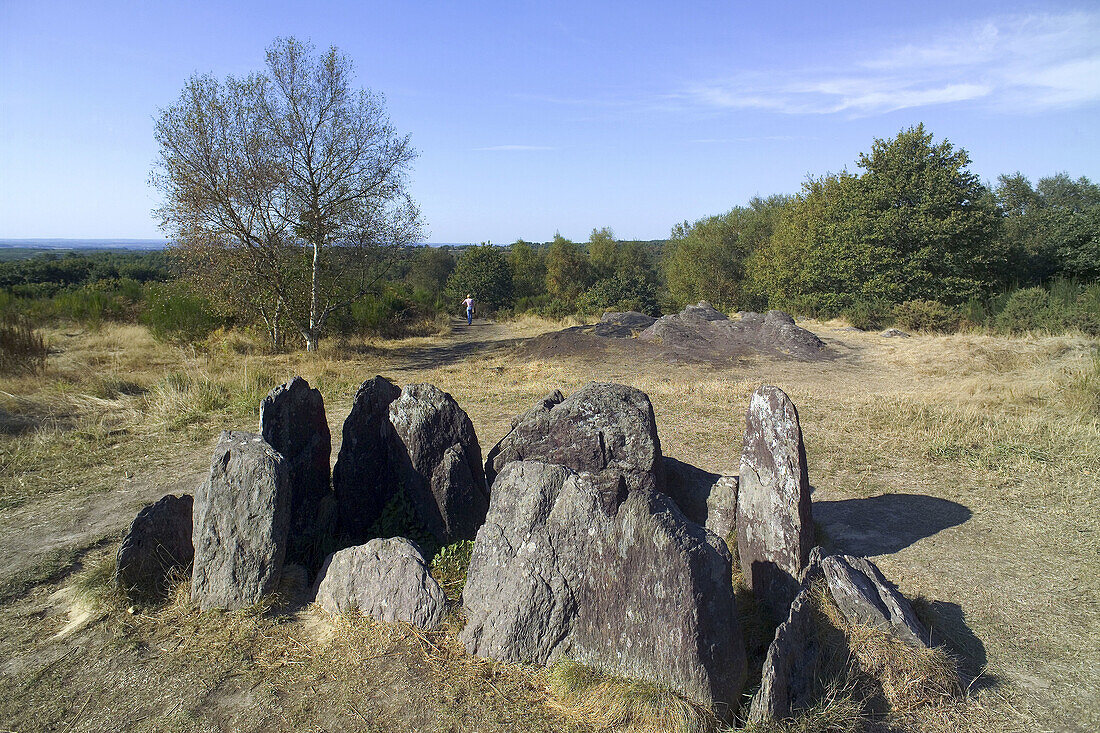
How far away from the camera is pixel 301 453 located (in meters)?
4.91

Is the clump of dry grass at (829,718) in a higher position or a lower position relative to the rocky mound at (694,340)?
lower

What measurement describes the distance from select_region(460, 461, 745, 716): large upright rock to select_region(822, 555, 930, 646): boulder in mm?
869

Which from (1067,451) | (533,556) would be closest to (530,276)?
(1067,451)

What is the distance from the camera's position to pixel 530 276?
146 feet

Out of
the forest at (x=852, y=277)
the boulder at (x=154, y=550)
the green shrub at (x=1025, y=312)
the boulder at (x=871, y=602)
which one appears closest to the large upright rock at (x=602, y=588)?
the boulder at (x=871, y=602)

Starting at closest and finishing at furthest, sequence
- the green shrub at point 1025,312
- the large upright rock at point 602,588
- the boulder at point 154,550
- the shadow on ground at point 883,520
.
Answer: the large upright rock at point 602,588
the boulder at point 154,550
the shadow on ground at point 883,520
the green shrub at point 1025,312

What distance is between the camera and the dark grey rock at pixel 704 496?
483cm

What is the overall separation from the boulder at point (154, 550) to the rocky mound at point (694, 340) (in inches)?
473

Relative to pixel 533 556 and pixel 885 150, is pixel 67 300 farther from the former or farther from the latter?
pixel 885 150

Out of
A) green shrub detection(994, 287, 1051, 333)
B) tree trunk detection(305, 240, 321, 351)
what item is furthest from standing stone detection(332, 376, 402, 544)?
green shrub detection(994, 287, 1051, 333)

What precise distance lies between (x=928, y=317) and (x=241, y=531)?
2089 centimetres

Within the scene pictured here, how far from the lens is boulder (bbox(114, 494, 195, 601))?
415cm

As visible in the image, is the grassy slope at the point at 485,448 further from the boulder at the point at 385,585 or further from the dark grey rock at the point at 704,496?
the dark grey rock at the point at 704,496

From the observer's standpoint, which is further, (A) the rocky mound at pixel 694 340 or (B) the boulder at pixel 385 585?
(A) the rocky mound at pixel 694 340
